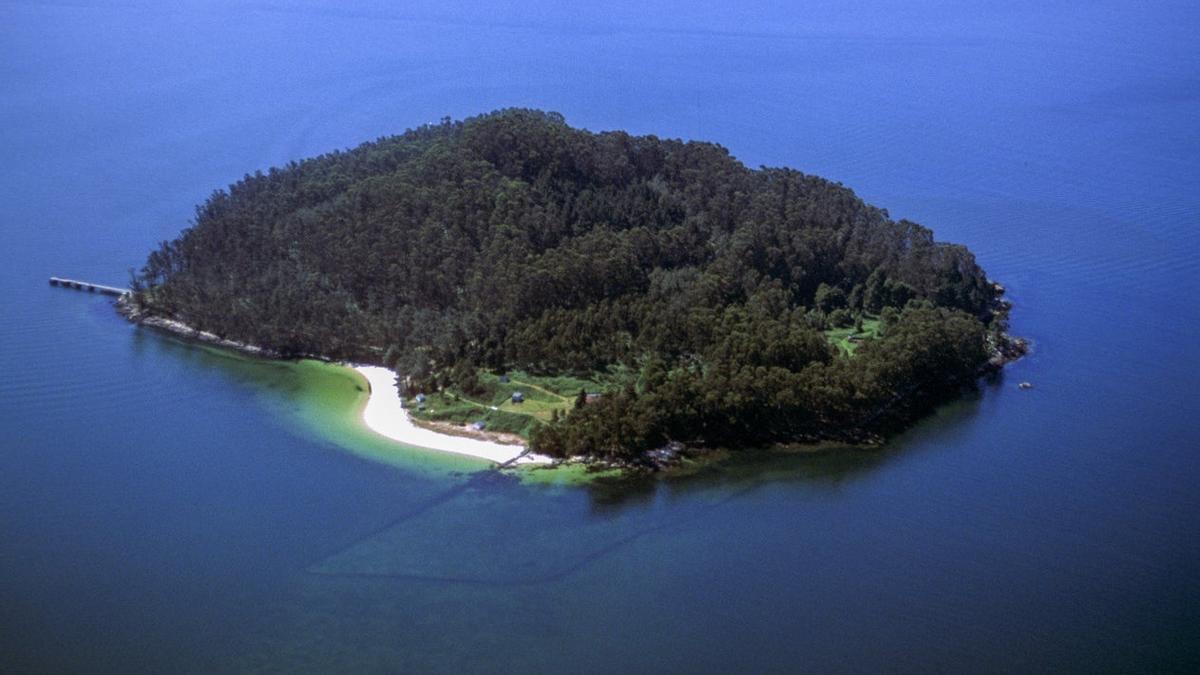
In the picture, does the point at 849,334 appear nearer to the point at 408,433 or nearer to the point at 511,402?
the point at 511,402

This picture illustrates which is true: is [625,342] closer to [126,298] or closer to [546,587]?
[546,587]

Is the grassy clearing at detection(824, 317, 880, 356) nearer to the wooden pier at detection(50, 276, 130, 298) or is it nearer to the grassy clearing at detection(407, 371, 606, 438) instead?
the grassy clearing at detection(407, 371, 606, 438)

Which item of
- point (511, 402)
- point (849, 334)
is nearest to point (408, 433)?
point (511, 402)

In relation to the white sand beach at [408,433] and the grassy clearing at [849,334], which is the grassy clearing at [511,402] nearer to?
the white sand beach at [408,433]

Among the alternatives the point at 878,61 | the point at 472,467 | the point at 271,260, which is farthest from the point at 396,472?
the point at 878,61

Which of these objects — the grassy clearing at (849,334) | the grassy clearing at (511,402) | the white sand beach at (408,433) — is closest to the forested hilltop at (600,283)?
the grassy clearing at (849,334)

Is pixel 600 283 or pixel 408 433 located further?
pixel 600 283
